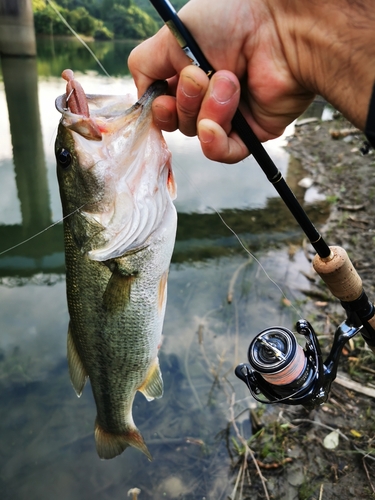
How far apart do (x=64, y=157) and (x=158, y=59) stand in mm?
510

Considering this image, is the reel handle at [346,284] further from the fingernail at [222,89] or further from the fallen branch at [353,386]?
the fallen branch at [353,386]

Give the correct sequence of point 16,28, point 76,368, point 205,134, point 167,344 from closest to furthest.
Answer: point 205,134, point 76,368, point 167,344, point 16,28

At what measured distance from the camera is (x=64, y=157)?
156 centimetres

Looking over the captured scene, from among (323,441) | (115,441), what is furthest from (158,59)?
(323,441)

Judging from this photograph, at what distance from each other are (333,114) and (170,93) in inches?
434

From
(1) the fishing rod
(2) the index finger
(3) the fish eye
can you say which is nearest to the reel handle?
(1) the fishing rod

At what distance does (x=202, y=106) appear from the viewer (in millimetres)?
1437

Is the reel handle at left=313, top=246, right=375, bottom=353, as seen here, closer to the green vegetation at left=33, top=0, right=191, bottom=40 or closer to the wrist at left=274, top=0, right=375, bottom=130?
the wrist at left=274, top=0, right=375, bottom=130

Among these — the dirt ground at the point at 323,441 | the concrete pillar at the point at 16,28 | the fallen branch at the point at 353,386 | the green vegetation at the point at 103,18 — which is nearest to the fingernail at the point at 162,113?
the dirt ground at the point at 323,441

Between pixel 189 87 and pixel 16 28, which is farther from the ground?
pixel 189 87

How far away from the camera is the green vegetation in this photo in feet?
32.6

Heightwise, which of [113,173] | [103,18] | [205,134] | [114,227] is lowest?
[103,18]

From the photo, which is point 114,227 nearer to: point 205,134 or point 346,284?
point 205,134

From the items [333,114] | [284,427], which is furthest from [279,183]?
[333,114]
